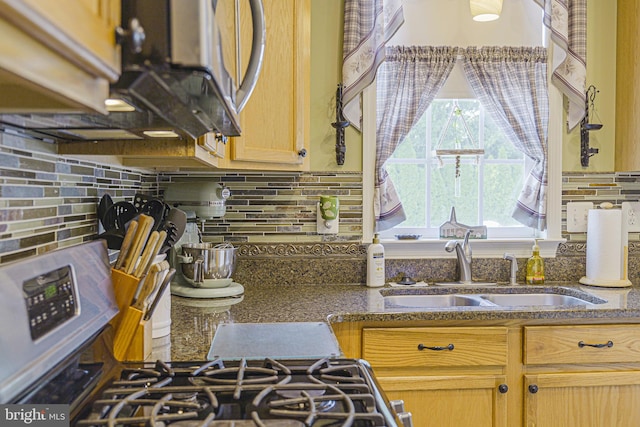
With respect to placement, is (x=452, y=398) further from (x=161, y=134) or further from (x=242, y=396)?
(x=161, y=134)

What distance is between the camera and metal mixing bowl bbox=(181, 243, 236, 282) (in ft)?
6.71

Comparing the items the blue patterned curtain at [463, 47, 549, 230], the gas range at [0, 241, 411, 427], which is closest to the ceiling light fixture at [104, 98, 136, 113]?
the gas range at [0, 241, 411, 427]

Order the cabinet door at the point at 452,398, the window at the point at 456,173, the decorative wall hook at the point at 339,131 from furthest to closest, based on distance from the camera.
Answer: the window at the point at 456,173 < the decorative wall hook at the point at 339,131 < the cabinet door at the point at 452,398

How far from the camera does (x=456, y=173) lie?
8.73ft

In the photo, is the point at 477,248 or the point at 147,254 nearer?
the point at 147,254

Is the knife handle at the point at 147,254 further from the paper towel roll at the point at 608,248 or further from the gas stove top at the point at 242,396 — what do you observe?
the paper towel roll at the point at 608,248

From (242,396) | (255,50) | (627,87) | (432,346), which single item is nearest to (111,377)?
(242,396)

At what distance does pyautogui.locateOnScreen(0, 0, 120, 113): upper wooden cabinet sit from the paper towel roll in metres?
2.28

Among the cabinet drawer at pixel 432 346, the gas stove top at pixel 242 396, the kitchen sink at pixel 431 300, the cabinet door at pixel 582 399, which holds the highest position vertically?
the gas stove top at pixel 242 396

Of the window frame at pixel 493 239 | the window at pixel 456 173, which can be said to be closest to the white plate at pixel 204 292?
the window frame at pixel 493 239

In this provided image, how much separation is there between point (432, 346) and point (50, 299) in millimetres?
1338

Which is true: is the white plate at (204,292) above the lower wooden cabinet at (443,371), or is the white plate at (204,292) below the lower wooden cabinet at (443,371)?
above

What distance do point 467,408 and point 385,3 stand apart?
1.74m

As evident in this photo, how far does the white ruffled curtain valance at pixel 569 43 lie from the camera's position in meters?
2.48
